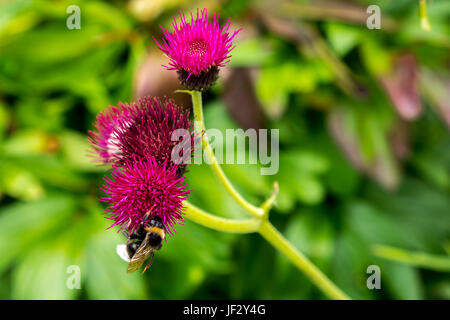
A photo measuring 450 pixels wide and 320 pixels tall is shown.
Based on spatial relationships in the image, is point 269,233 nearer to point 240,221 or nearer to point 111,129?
point 240,221

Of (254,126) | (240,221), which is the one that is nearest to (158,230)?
(240,221)

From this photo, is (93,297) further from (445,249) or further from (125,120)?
(445,249)

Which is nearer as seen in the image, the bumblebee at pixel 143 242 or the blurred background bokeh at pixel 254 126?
the bumblebee at pixel 143 242

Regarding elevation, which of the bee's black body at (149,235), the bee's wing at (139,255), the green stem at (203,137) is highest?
the green stem at (203,137)

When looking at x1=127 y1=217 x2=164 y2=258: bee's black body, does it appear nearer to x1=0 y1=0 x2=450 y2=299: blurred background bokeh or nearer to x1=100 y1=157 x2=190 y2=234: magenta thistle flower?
x1=100 y1=157 x2=190 y2=234: magenta thistle flower

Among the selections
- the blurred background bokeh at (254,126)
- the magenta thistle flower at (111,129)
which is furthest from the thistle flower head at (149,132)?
the blurred background bokeh at (254,126)

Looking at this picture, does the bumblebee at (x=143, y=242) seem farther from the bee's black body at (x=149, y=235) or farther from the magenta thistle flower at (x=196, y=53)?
the magenta thistle flower at (x=196, y=53)

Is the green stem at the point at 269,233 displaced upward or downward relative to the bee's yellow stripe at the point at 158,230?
downward
